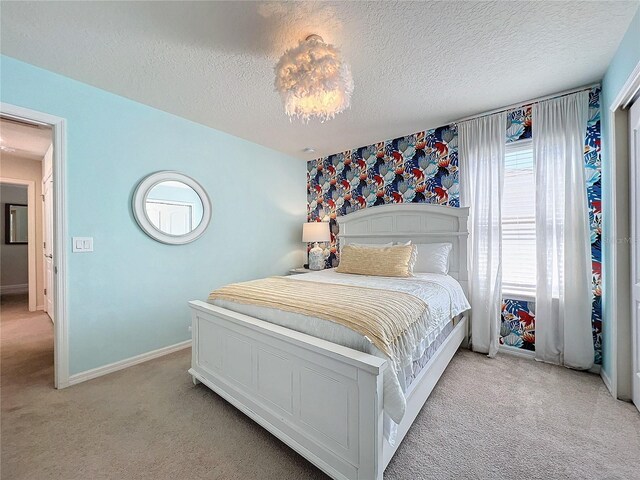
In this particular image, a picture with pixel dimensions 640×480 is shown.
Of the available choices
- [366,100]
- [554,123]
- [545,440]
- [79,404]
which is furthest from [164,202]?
[554,123]

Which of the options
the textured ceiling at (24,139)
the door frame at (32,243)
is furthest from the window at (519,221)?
the door frame at (32,243)

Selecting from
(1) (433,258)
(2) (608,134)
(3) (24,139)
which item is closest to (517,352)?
(1) (433,258)

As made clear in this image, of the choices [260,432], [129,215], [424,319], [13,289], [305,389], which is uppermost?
[129,215]

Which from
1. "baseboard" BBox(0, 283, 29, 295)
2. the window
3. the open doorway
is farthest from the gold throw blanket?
"baseboard" BBox(0, 283, 29, 295)

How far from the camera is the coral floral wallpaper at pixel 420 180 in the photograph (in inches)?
91.6

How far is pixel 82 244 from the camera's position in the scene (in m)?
2.27

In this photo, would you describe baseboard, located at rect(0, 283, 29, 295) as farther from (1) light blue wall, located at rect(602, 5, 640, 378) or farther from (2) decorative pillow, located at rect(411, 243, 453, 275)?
(1) light blue wall, located at rect(602, 5, 640, 378)

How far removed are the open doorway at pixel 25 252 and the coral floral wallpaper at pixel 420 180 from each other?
3.10 m

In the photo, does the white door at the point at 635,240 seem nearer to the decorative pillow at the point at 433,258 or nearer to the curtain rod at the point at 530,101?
the curtain rod at the point at 530,101

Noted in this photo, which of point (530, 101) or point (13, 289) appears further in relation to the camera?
point (13, 289)

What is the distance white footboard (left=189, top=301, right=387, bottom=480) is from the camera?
119 cm

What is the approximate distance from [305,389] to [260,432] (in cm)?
53

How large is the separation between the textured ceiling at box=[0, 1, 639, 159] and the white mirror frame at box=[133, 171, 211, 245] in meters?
0.69

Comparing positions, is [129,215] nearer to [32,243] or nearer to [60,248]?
[60,248]
